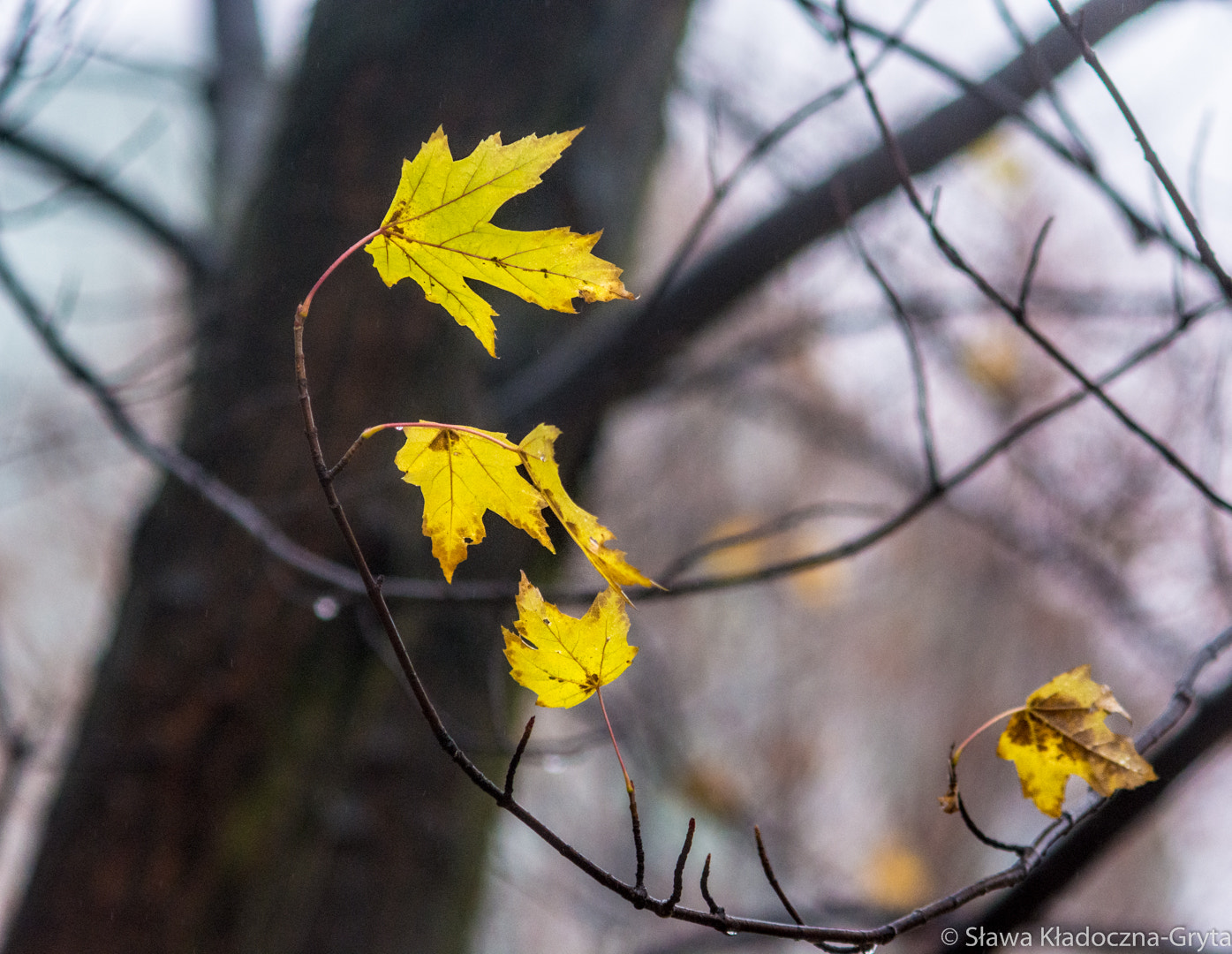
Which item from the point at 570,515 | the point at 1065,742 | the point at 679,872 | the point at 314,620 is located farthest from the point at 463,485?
the point at 314,620

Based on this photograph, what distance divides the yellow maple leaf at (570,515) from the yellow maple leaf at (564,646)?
0.07 feet

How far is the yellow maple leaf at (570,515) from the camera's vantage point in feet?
1.03

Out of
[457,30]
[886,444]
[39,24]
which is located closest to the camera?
[39,24]

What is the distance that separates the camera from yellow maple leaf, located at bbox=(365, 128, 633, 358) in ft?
1.07

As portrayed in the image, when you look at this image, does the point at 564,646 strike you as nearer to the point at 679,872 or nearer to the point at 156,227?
the point at 679,872

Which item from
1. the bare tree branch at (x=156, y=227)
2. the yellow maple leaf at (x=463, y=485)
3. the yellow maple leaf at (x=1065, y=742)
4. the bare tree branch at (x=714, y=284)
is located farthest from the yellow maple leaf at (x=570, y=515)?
the bare tree branch at (x=156, y=227)

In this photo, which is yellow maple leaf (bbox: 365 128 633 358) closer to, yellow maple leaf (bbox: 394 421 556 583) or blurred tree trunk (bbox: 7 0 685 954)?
yellow maple leaf (bbox: 394 421 556 583)

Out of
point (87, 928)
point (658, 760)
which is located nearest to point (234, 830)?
point (87, 928)

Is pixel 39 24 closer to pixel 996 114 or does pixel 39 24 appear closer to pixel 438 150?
pixel 438 150

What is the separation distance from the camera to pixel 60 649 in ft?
9.53

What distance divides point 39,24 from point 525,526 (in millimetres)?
582

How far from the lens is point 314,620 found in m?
1.06

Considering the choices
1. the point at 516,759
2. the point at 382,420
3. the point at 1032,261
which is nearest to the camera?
the point at 516,759

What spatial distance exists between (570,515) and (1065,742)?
25cm
